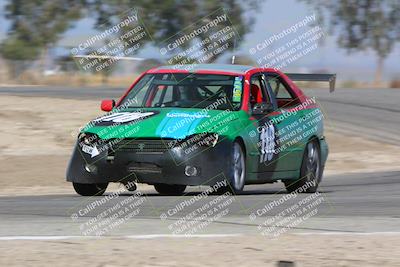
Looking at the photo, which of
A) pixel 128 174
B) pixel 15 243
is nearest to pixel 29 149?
pixel 128 174

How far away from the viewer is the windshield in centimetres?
1218

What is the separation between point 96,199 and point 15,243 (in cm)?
339

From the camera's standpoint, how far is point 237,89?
40.5ft

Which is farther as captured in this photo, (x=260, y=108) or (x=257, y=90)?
(x=257, y=90)

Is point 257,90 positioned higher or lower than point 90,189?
higher

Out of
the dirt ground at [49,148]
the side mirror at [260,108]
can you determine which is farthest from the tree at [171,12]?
the side mirror at [260,108]

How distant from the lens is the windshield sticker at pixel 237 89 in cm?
1225

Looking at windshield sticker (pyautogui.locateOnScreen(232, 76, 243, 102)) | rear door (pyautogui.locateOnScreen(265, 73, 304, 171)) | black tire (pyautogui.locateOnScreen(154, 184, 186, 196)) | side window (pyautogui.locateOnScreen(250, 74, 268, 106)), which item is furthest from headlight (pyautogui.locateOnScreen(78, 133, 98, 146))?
rear door (pyautogui.locateOnScreen(265, 73, 304, 171))

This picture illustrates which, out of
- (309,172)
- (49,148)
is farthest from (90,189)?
(49,148)

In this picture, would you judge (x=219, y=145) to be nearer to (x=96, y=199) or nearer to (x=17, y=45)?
(x=96, y=199)

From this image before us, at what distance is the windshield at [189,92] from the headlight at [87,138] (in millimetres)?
1029

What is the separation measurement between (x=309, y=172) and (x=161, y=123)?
2892mm

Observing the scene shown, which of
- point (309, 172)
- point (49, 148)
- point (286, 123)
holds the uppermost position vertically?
point (286, 123)
